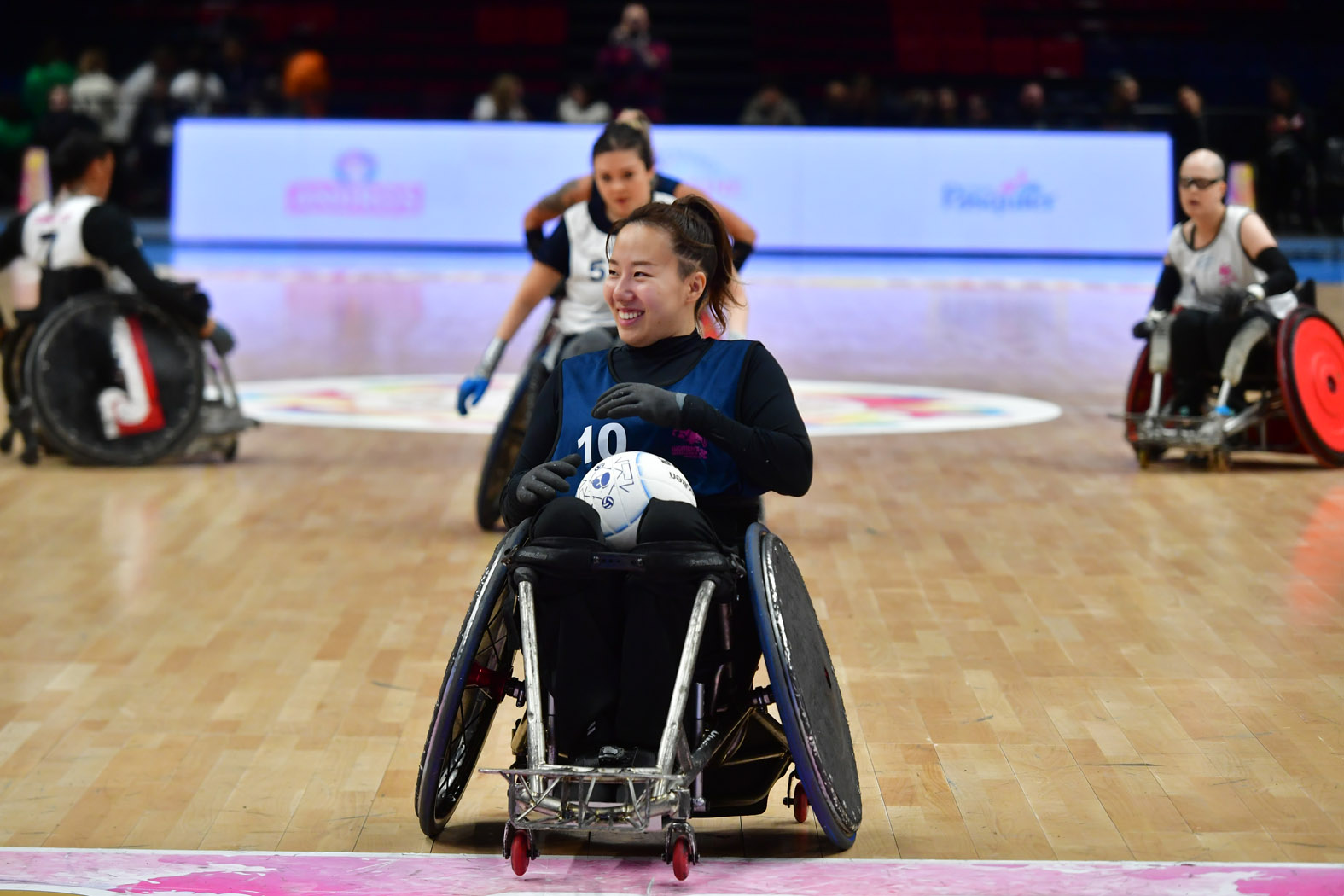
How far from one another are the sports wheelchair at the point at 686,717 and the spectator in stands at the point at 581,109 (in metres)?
17.2

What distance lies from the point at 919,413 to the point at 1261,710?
18.5 feet

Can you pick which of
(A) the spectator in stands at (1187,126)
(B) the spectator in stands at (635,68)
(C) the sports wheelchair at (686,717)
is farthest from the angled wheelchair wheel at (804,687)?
→ (B) the spectator in stands at (635,68)

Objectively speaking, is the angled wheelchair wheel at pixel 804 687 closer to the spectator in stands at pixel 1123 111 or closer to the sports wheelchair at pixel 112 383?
the sports wheelchair at pixel 112 383

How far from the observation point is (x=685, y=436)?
3584mm

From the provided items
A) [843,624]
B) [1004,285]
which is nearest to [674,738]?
[843,624]

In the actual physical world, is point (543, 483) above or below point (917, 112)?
above

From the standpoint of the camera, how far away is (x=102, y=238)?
8.05 metres

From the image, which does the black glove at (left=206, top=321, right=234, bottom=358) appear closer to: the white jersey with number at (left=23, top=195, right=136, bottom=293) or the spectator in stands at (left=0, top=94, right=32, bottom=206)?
the white jersey with number at (left=23, top=195, right=136, bottom=293)

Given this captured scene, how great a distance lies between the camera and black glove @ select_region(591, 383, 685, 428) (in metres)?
3.34

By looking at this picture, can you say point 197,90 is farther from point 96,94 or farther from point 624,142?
point 624,142

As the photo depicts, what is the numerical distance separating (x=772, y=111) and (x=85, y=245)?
12938 millimetres

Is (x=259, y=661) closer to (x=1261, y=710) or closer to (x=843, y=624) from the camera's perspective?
(x=843, y=624)

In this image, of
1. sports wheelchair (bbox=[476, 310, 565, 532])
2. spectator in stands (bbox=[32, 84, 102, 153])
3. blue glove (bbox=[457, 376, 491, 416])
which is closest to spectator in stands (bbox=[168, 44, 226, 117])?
spectator in stands (bbox=[32, 84, 102, 153])

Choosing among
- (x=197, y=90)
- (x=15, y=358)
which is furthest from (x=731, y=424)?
(x=197, y=90)
